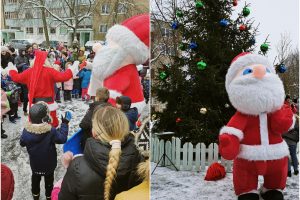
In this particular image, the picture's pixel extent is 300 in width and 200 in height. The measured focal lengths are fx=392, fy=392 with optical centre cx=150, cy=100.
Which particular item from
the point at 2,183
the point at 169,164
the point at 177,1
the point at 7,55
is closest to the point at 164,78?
the point at 169,164

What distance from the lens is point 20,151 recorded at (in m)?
2.10

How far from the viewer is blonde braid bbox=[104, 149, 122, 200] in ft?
5.39

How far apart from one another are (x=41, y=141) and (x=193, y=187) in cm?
230

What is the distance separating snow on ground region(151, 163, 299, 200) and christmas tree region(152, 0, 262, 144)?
2.06 ft

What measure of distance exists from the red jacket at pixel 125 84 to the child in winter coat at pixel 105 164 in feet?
1.59

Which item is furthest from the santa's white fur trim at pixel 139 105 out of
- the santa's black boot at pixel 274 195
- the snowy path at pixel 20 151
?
the santa's black boot at pixel 274 195

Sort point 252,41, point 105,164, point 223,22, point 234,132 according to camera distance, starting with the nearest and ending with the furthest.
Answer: point 105,164 → point 234,132 → point 223,22 → point 252,41

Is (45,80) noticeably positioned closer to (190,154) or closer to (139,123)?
(139,123)

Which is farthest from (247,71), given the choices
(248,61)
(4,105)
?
(4,105)

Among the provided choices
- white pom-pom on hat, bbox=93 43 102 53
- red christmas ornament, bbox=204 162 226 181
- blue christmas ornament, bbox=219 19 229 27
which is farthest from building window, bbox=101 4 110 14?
blue christmas ornament, bbox=219 19 229 27

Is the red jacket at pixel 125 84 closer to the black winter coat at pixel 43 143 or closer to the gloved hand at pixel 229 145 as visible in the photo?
the black winter coat at pixel 43 143

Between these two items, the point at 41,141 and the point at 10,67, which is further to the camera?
the point at 41,141

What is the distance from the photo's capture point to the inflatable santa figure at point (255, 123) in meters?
3.13

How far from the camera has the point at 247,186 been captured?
3445 millimetres
